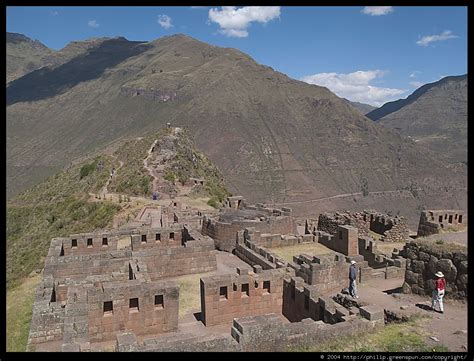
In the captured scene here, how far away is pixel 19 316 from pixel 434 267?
588 inches

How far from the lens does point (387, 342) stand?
10812mm

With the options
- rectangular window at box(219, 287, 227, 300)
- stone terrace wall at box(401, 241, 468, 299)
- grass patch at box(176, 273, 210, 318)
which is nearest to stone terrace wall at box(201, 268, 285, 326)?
rectangular window at box(219, 287, 227, 300)

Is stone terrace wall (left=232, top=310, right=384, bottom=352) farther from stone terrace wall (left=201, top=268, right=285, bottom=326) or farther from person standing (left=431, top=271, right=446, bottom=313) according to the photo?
stone terrace wall (left=201, top=268, right=285, bottom=326)

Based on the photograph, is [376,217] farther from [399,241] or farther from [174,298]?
[174,298]

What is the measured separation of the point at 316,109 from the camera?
582 feet

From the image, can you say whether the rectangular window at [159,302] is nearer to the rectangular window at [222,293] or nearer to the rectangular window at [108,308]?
the rectangular window at [108,308]

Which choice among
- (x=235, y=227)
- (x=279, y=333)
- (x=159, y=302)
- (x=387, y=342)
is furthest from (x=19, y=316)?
(x=387, y=342)

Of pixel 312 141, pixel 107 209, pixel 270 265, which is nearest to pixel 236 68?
pixel 312 141

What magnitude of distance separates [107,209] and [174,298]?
114 ft

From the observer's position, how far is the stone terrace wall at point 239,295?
15.2 metres

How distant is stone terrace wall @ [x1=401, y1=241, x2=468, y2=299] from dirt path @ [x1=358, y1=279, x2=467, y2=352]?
0.93ft

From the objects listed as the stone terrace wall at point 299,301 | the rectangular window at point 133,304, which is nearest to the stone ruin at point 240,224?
the stone terrace wall at point 299,301

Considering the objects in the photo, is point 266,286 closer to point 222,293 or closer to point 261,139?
point 222,293
